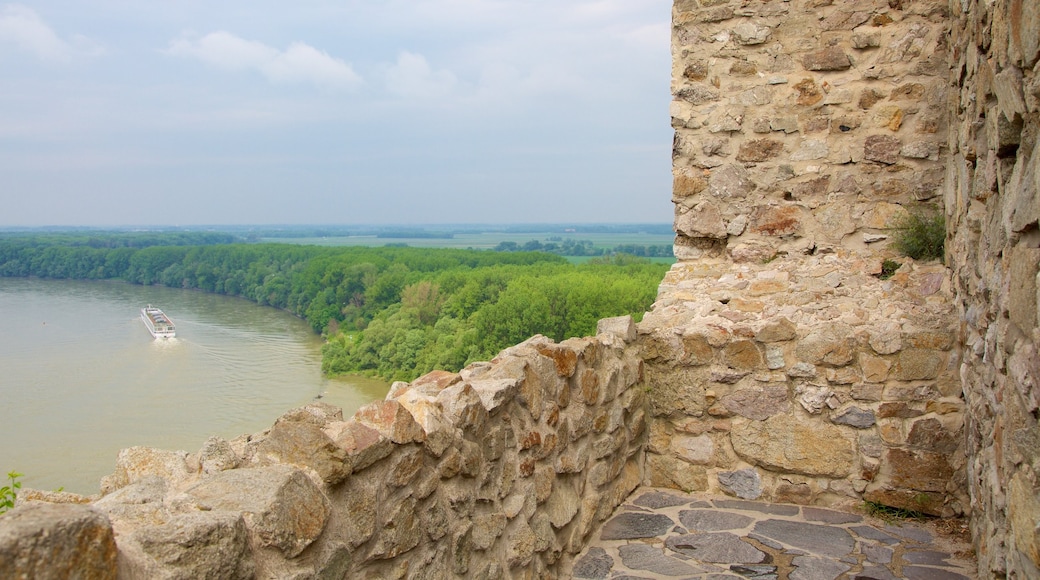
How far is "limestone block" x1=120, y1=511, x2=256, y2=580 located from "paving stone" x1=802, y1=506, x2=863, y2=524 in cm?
283

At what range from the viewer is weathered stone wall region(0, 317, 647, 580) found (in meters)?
1.38

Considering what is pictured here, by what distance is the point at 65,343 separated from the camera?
47.7 meters

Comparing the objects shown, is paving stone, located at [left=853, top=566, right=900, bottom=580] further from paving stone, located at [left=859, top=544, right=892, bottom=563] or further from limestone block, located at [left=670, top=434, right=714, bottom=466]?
limestone block, located at [left=670, top=434, right=714, bottom=466]

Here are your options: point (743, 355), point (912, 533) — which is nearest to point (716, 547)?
point (912, 533)

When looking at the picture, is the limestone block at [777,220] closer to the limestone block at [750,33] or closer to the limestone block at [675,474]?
the limestone block at [750,33]

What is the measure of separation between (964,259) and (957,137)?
0.71m

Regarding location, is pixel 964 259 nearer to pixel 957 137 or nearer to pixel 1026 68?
pixel 957 137

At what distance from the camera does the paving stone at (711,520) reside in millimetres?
3475

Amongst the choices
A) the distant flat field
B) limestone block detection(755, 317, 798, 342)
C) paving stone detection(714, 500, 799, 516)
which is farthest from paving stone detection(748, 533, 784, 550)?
the distant flat field

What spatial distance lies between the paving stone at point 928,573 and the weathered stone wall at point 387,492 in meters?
1.24

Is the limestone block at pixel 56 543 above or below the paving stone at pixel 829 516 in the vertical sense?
above

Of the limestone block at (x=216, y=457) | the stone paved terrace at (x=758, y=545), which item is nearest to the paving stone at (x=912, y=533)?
the stone paved terrace at (x=758, y=545)

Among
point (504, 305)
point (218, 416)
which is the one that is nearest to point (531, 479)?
point (504, 305)

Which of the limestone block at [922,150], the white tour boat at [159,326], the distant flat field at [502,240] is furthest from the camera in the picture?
the distant flat field at [502,240]
